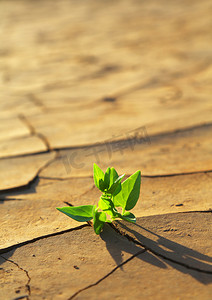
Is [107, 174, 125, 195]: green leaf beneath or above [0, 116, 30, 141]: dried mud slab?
above

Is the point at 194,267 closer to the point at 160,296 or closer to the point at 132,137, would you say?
the point at 160,296

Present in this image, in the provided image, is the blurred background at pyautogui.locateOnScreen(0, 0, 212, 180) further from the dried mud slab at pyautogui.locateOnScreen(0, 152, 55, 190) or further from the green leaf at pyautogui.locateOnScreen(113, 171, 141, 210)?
the green leaf at pyautogui.locateOnScreen(113, 171, 141, 210)

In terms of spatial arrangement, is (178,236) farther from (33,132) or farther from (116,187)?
(33,132)

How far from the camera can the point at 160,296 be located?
38.5 inches

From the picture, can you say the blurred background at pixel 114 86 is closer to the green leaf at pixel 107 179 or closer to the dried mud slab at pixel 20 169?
the dried mud slab at pixel 20 169

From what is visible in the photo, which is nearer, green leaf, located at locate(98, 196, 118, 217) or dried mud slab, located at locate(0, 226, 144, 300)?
dried mud slab, located at locate(0, 226, 144, 300)

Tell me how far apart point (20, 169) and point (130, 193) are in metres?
0.83

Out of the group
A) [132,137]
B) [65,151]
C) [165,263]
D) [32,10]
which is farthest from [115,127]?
[32,10]

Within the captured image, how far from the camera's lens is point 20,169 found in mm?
1887

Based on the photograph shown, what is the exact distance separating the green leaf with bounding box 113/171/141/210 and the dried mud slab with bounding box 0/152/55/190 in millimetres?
640

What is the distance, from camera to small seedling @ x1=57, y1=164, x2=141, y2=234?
122 cm

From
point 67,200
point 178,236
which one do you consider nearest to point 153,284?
point 178,236

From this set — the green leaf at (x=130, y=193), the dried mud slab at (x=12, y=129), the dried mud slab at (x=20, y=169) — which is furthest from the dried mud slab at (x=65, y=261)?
the dried mud slab at (x=12, y=129)

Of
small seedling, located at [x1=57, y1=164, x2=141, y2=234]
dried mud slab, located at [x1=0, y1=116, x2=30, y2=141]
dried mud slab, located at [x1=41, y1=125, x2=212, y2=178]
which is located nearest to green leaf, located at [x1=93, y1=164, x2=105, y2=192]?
small seedling, located at [x1=57, y1=164, x2=141, y2=234]
